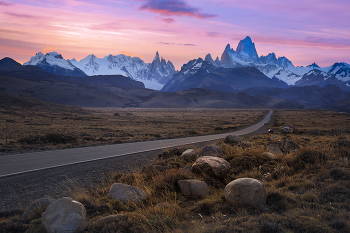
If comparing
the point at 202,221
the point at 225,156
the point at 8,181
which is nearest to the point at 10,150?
the point at 8,181

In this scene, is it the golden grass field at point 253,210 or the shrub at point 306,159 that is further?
the shrub at point 306,159

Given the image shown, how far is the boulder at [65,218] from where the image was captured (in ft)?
16.6

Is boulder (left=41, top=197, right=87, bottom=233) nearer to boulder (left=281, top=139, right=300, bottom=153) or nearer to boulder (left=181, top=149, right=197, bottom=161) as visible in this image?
boulder (left=181, top=149, right=197, bottom=161)

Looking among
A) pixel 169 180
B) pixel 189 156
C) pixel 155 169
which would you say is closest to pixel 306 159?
pixel 169 180

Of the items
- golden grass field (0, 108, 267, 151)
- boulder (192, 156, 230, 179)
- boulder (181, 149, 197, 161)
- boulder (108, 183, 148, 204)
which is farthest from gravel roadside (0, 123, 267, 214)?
golden grass field (0, 108, 267, 151)

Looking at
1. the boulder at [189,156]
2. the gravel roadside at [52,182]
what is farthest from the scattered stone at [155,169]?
the boulder at [189,156]

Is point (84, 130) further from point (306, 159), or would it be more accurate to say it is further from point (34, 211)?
point (306, 159)

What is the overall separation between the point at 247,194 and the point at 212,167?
227cm

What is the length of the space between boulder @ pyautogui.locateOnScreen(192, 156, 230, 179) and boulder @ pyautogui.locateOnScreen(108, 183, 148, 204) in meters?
2.25

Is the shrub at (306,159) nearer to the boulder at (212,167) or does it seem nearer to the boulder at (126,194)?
the boulder at (212,167)

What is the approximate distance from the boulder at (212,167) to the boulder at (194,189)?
94 centimetres

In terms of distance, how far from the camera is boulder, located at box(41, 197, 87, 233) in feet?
16.6

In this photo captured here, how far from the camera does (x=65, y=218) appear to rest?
5.17m

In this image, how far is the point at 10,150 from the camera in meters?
17.3
